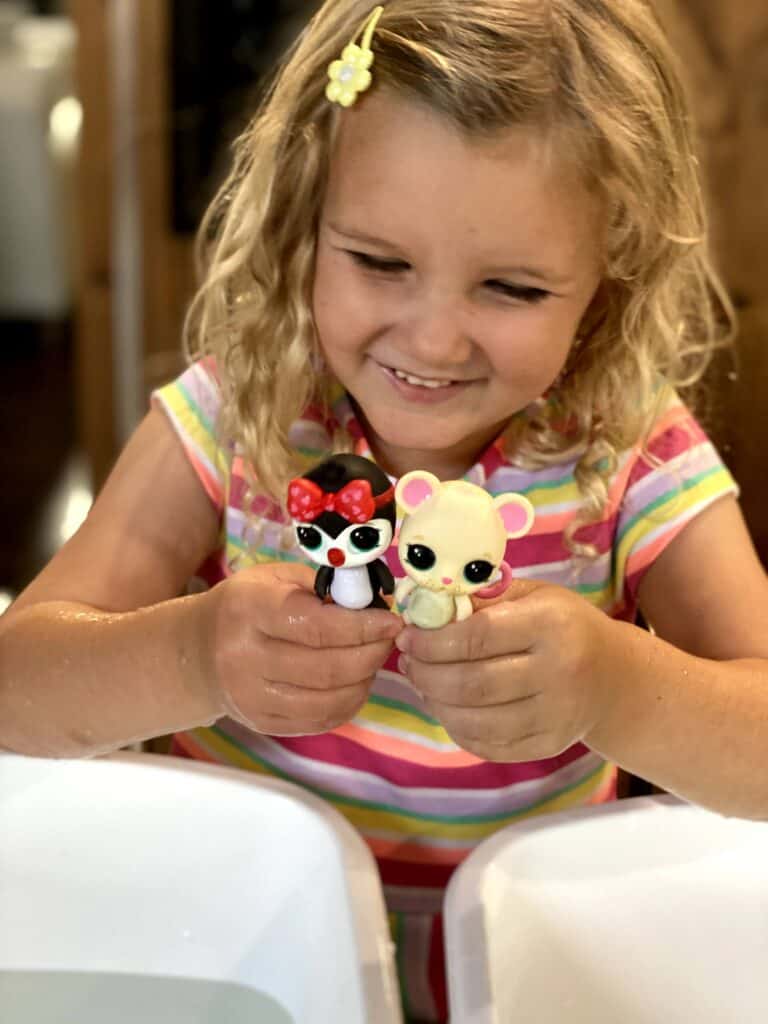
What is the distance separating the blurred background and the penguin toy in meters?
0.55

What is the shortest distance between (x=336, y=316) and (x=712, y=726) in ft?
0.97

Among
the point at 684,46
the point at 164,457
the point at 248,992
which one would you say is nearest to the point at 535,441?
the point at 164,457

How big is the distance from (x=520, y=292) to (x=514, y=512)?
17 centimetres

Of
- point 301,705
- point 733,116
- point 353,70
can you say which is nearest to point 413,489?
point 301,705

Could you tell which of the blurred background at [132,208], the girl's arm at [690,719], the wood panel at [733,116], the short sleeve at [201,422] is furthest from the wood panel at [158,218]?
the girl's arm at [690,719]

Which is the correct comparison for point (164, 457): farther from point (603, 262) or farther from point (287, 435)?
point (603, 262)

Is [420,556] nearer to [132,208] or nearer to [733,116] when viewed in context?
[733,116]

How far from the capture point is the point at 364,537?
1.67 ft

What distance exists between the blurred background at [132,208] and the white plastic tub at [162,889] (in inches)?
20.5

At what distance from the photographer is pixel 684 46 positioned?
1355 millimetres

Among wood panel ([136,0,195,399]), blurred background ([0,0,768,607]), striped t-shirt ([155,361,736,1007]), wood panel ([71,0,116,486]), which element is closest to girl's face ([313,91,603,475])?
striped t-shirt ([155,361,736,1007])

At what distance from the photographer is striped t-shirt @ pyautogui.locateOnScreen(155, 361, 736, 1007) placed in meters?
0.81

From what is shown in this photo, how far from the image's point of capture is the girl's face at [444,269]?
0.63 meters

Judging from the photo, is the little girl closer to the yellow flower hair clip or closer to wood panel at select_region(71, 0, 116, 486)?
the yellow flower hair clip
